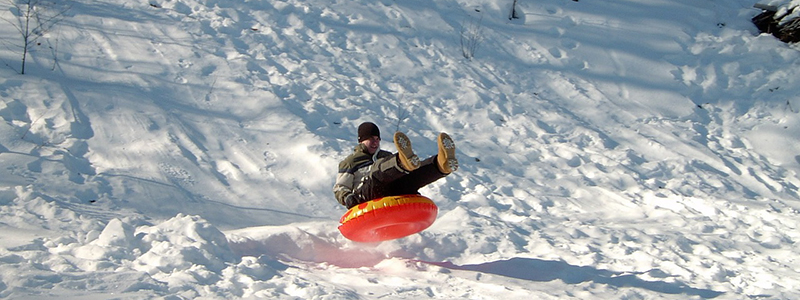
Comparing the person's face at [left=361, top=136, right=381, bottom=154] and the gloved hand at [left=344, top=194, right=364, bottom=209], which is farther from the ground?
the person's face at [left=361, top=136, right=381, bottom=154]

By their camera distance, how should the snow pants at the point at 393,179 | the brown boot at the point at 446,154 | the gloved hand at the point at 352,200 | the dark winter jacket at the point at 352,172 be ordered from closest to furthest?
the brown boot at the point at 446,154 < the snow pants at the point at 393,179 < the gloved hand at the point at 352,200 < the dark winter jacket at the point at 352,172

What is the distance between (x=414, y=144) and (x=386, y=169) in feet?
8.03

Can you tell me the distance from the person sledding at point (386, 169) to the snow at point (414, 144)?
466mm

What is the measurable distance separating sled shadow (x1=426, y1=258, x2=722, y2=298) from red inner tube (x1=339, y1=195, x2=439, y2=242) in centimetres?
37

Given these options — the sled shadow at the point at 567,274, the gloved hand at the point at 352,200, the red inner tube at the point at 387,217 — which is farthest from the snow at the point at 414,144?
the gloved hand at the point at 352,200

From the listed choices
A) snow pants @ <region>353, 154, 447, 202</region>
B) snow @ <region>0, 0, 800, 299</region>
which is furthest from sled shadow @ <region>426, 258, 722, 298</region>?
snow pants @ <region>353, 154, 447, 202</region>

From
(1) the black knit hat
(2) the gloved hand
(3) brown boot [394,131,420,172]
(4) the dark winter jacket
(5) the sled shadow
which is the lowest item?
(5) the sled shadow

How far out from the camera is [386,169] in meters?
4.54

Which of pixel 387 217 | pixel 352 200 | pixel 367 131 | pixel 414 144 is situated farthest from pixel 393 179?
pixel 414 144

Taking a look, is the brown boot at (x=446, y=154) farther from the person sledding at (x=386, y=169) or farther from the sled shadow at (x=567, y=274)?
the sled shadow at (x=567, y=274)

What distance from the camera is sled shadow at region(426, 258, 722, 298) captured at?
431cm

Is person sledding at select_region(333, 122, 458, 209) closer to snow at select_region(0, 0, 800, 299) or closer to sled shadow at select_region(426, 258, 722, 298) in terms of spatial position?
snow at select_region(0, 0, 800, 299)

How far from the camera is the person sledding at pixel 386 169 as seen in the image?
427 cm

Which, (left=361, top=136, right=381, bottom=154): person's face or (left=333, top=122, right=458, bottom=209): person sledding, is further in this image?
(left=361, top=136, right=381, bottom=154): person's face
